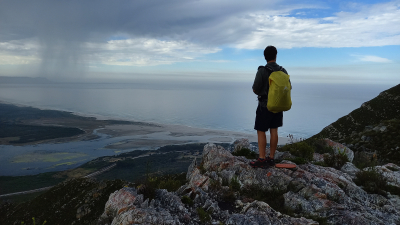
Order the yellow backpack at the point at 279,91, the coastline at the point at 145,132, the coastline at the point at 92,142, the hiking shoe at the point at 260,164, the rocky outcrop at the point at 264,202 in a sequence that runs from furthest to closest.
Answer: the coastline at the point at 145,132, the coastline at the point at 92,142, the hiking shoe at the point at 260,164, the yellow backpack at the point at 279,91, the rocky outcrop at the point at 264,202

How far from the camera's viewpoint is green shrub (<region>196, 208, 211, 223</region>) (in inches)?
215

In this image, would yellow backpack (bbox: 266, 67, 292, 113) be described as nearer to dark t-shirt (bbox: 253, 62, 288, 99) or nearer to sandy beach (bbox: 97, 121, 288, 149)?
dark t-shirt (bbox: 253, 62, 288, 99)

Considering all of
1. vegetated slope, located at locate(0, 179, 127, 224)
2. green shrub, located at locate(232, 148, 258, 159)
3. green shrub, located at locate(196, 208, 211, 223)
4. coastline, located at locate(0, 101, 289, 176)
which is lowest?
coastline, located at locate(0, 101, 289, 176)

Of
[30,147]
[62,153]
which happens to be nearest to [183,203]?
[62,153]

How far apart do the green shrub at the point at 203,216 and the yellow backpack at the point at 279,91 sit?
139 inches

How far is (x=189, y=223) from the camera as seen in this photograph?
212 inches

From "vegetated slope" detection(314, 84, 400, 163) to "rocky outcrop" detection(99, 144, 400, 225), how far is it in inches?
352

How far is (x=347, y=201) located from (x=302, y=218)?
5.49 ft

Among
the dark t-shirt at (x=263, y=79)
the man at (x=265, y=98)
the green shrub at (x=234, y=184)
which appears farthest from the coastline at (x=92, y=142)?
the dark t-shirt at (x=263, y=79)

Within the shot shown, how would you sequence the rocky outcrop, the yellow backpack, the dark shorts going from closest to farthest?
the rocky outcrop → the yellow backpack → the dark shorts

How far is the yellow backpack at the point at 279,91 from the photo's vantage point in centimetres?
637

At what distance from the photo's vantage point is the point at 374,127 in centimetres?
1984

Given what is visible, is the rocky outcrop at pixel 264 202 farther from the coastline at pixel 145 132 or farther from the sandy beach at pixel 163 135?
the sandy beach at pixel 163 135

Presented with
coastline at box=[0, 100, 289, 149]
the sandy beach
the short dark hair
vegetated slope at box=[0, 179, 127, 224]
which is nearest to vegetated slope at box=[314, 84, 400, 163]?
the short dark hair
